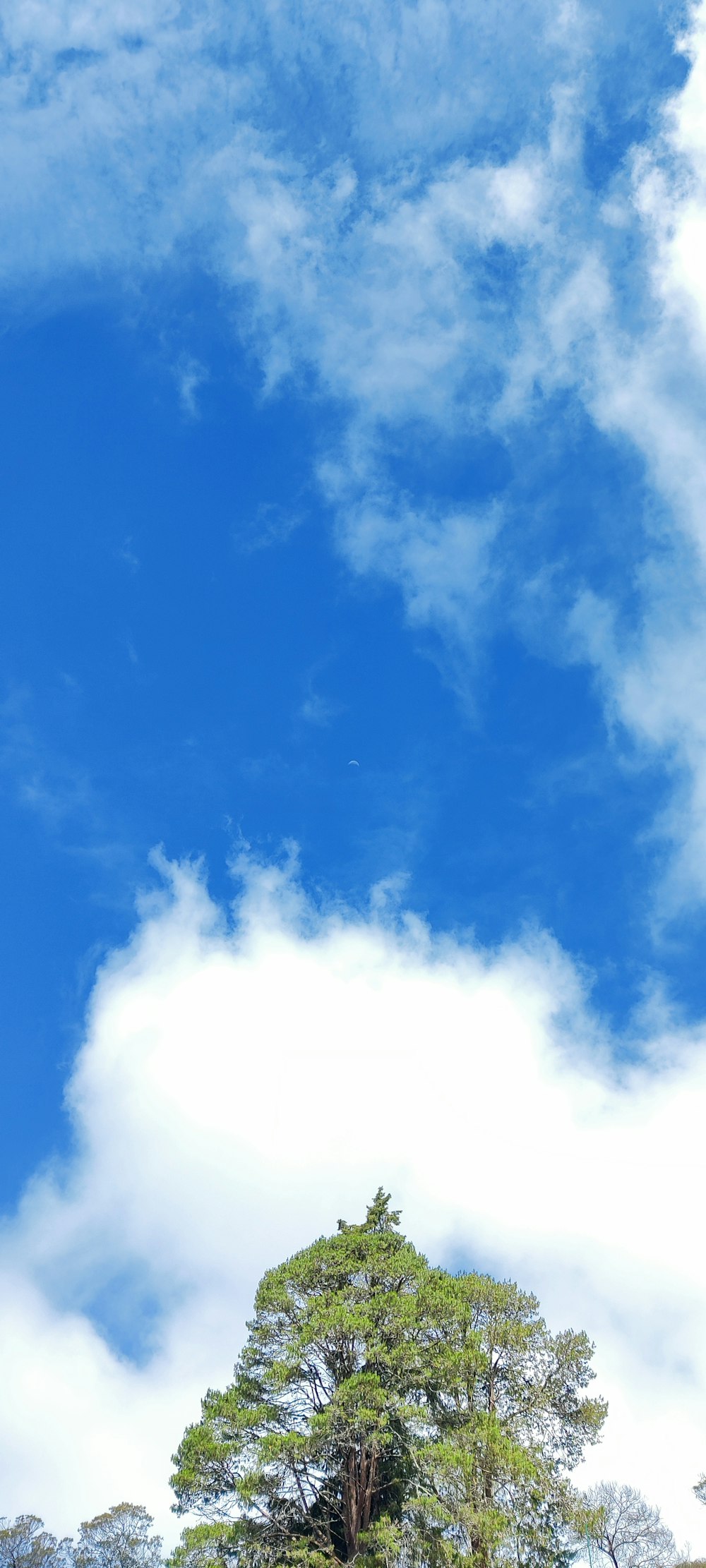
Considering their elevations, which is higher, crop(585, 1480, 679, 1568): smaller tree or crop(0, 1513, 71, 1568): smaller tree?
crop(0, 1513, 71, 1568): smaller tree

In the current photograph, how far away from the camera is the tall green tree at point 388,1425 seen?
26.9m

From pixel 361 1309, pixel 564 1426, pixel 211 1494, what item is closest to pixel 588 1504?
pixel 564 1426

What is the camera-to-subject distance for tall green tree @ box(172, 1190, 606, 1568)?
26.9m

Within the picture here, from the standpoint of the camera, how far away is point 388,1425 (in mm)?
28453

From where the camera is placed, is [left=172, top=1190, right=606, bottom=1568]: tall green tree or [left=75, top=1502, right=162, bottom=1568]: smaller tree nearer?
[left=172, top=1190, right=606, bottom=1568]: tall green tree

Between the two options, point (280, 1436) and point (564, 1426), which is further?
point (564, 1426)

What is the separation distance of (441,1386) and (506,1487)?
131 inches

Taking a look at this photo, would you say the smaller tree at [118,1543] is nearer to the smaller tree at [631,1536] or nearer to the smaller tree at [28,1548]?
the smaller tree at [28,1548]

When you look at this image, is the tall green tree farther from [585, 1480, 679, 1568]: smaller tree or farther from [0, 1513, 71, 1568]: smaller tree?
[0, 1513, 71, 1568]: smaller tree

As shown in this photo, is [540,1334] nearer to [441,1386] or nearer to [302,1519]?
[441,1386]

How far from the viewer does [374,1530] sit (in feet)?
90.3

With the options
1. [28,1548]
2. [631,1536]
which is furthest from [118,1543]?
[631,1536]

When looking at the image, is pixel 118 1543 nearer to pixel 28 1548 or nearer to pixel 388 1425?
pixel 28 1548

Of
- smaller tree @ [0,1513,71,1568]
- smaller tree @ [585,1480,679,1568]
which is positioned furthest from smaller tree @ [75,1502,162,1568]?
smaller tree @ [585,1480,679,1568]
